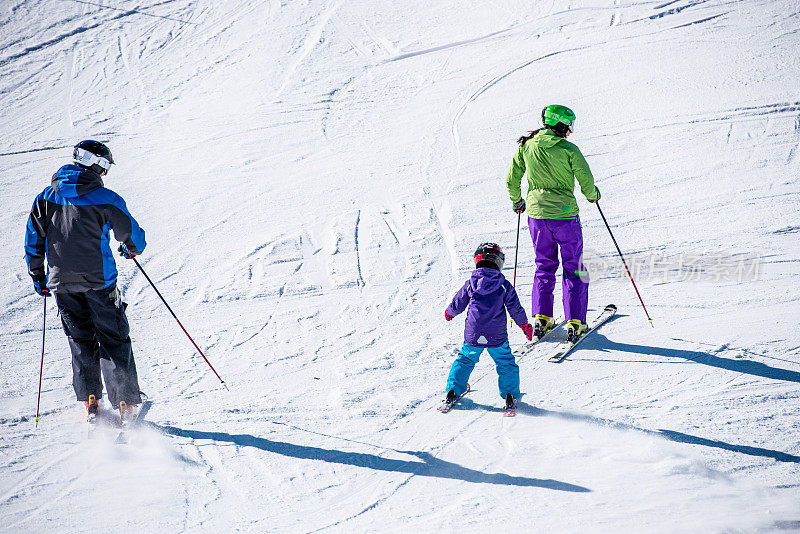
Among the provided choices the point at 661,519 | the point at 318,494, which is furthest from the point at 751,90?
the point at 318,494

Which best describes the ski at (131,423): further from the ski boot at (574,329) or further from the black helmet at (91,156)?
the ski boot at (574,329)

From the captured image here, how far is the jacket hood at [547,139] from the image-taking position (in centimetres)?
544

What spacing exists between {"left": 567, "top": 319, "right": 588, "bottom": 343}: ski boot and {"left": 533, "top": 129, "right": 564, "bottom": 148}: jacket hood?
1.48 meters

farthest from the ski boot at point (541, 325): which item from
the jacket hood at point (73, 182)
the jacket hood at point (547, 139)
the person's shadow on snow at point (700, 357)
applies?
the jacket hood at point (73, 182)

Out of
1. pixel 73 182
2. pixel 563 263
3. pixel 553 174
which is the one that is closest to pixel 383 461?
pixel 563 263

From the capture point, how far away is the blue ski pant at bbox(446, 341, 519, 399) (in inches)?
193

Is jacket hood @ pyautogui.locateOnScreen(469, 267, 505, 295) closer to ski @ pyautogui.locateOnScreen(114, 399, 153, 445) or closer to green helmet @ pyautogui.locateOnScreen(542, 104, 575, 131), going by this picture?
green helmet @ pyautogui.locateOnScreen(542, 104, 575, 131)

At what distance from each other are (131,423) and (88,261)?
1192mm

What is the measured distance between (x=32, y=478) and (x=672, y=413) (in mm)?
4204

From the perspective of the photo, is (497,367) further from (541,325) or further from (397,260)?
(397,260)

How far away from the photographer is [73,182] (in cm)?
460

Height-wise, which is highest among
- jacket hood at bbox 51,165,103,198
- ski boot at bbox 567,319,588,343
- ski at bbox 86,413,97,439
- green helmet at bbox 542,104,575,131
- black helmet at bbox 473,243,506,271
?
green helmet at bbox 542,104,575,131

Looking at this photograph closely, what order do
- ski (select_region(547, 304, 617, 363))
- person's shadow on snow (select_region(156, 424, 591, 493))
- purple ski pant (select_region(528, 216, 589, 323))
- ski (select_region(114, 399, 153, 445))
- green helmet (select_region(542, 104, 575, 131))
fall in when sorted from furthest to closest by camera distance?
purple ski pant (select_region(528, 216, 589, 323))
ski (select_region(547, 304, 617, 363))
green helmet (select_region(542, 104, 575, 131))
ski (select_region(114, 399, 153, 445))
person's shadow on snow (select_region(156, 424, 591, 493))

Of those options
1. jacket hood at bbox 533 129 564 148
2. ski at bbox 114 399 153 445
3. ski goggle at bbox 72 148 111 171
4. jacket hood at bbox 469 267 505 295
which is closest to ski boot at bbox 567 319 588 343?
jacket hood at bbox 469 267 505 295
